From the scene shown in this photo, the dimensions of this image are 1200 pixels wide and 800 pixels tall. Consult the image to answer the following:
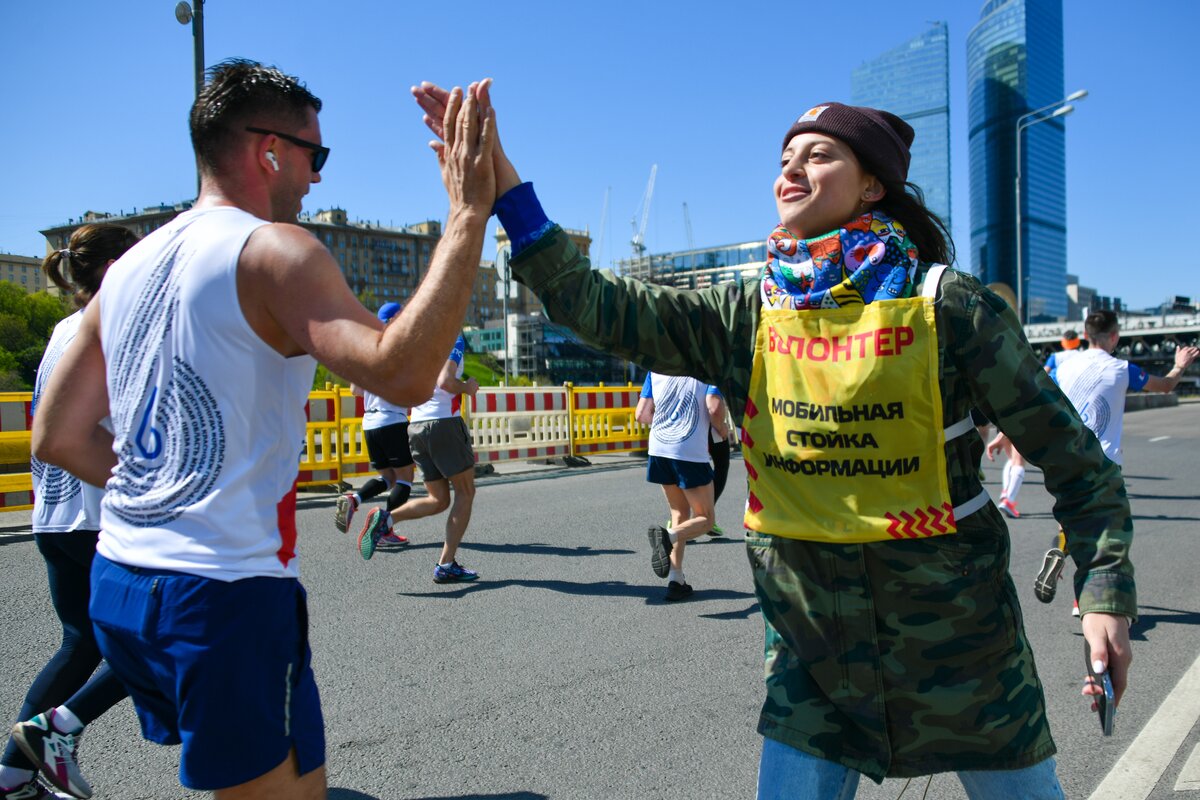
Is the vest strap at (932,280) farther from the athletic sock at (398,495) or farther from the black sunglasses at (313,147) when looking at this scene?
the athletic sock at (398,495)

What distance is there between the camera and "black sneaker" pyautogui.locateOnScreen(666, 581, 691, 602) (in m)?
5.85

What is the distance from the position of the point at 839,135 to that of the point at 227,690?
5.40 feet

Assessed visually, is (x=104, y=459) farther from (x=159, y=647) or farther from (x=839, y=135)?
(x=839, y=135)

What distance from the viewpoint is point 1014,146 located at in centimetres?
12625

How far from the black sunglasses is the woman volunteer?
257mm

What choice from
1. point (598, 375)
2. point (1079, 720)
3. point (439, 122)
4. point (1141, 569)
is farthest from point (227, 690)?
point (598, 375)

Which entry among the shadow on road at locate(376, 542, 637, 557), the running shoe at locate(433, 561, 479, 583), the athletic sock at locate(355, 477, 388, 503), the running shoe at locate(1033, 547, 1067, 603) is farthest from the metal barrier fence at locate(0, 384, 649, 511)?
the running shoe at locate(1033, 547, 1067, 603)

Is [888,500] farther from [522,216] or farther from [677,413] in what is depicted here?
[677,413]

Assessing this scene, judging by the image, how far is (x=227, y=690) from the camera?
5.13 ft

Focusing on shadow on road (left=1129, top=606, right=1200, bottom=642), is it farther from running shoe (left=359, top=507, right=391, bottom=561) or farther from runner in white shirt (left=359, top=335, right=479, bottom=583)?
running shoe (left=359, top=507, right=391, bottom=561)

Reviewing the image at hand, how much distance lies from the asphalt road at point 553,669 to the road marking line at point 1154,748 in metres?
0.04

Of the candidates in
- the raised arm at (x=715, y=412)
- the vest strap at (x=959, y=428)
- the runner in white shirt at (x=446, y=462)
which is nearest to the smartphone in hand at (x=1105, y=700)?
the vest strap at (x=959, y=428)

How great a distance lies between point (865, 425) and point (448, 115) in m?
1.05

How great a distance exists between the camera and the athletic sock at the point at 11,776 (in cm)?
289
